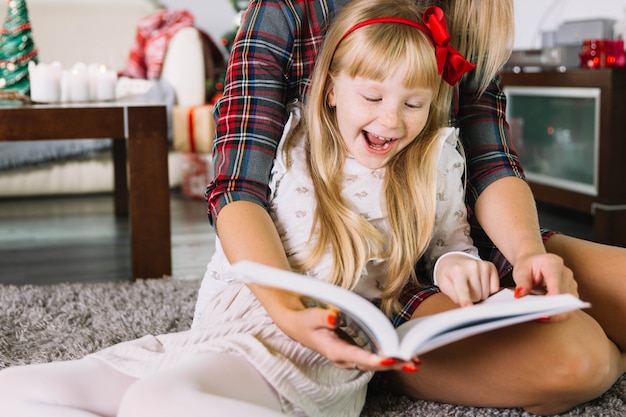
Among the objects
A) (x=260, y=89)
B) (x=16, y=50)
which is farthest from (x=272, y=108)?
(x=16, y=50)

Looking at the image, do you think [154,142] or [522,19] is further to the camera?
[522,19]

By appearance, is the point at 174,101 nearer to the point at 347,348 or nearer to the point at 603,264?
the point at 603,264

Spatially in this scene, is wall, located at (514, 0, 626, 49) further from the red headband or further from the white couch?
the red headband

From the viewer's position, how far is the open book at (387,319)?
0.72 m

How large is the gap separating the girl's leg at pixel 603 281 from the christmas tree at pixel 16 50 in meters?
1.61

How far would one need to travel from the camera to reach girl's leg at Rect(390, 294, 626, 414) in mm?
936

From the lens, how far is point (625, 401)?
1.08m

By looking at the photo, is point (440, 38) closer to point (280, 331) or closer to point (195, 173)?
point (280, 331)

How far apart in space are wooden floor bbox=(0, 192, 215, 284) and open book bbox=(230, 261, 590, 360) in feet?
3.98

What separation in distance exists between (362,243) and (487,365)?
0.21m

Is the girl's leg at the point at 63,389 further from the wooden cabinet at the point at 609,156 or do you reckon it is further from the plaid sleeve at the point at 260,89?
the wooden cabinet at the point at 609,156

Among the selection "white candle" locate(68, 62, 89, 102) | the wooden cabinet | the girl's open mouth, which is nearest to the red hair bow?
the girl's open mouth

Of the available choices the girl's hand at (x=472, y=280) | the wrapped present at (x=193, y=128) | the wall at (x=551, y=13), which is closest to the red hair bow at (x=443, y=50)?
the girl's hand at (x=472, y=280)

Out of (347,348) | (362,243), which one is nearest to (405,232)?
(362,243)
